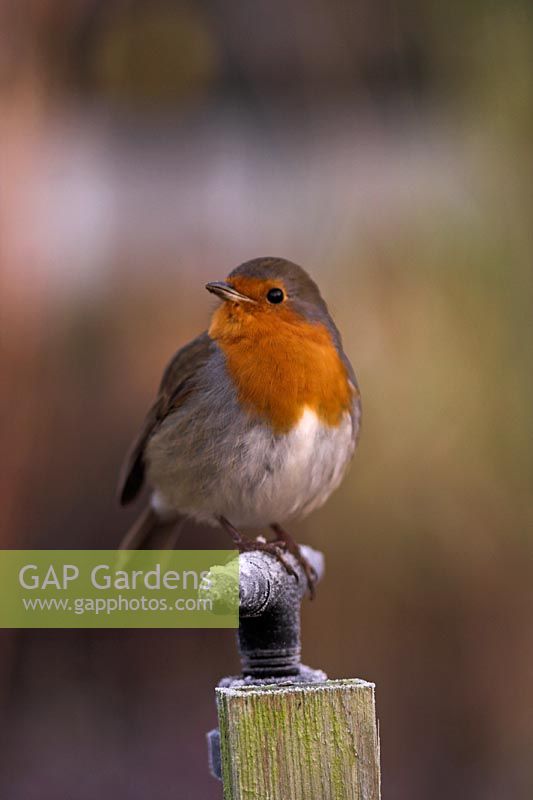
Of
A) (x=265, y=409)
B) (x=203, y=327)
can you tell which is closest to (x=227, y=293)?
(x=265, y=409)

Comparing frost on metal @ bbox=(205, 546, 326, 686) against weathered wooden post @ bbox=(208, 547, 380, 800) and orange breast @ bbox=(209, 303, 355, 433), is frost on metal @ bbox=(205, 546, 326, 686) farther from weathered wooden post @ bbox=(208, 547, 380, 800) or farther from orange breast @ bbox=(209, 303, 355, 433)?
orange breast @ bbox=(209, 303, 355, 433)

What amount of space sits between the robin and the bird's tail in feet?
1.28

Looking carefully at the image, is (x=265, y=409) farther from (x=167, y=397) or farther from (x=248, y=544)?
(x=167, y=397)

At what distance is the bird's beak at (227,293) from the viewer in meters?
2.23

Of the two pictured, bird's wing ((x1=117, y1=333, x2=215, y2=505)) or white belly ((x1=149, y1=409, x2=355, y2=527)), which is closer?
white belly ((x1=149, y1=409, x2=355, y2=527))

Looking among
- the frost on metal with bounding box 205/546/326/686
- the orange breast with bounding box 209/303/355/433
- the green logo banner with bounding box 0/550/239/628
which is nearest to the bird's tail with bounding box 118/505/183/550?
the green logo banner with bounding box 0/550/239/628

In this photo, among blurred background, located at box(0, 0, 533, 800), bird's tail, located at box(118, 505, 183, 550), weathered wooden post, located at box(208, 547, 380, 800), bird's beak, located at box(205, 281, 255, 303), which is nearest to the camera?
weathered wooden post, located at box(208, 547, 380, 800)

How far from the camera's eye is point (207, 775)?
3.71 metres

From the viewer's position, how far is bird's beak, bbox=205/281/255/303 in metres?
2.23

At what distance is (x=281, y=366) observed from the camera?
7.43ft

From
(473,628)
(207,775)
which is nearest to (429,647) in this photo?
(473,628)

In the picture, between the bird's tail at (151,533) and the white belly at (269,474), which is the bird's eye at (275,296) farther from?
the bird's tail at (151,533)

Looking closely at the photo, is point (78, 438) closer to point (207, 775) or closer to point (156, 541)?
point (156, 541)

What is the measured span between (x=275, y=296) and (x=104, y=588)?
965 mm
